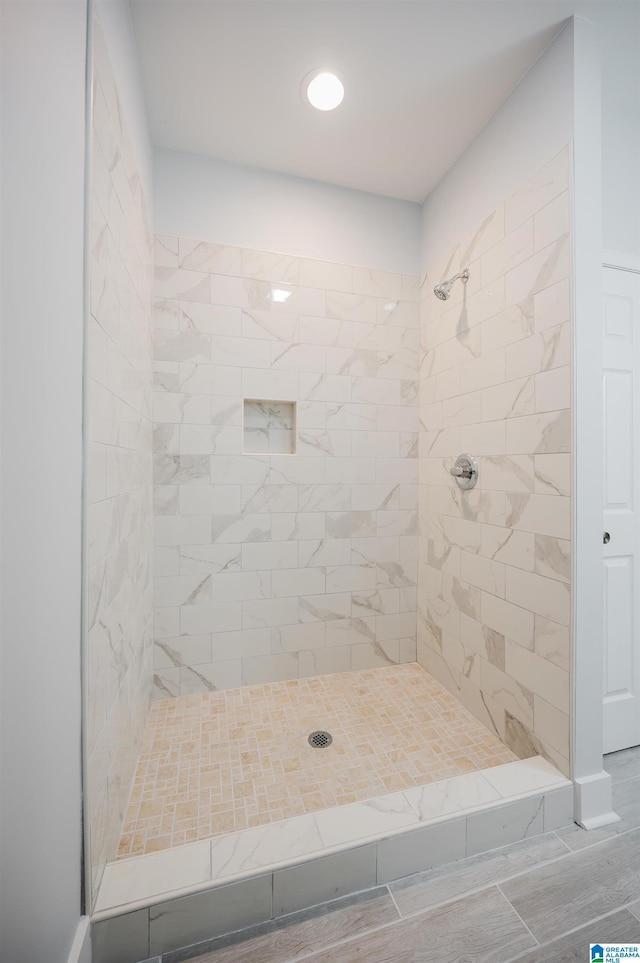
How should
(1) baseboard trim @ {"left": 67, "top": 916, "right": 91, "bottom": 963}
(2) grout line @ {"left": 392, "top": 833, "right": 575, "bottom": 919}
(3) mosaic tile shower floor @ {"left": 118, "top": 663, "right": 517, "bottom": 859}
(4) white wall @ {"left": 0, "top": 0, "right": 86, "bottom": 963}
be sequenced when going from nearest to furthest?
1. (4) white wall @ {"left": 0, "top": 0, "right": 86, "bottom": 963}
2. (1) baseboard trim @ {"left": 67, "top": 916, "right": 91, "bottom": 963}
3. (2) grout line @ {"left": 392, "top": 833, "right": 575, "bottom": 919}
4. (3) mosaic tile shower floor @ {"left": 118, "top": 663, "right": 517, "bottom": 859}

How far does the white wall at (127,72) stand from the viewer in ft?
3.53

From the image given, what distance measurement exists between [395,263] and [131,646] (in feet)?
7.32

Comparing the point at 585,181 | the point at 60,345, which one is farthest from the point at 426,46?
the point at 60,345

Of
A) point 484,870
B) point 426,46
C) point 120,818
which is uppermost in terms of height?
point 426,46

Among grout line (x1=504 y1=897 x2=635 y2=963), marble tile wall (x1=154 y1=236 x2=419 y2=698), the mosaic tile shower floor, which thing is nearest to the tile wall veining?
the mosaic tile shower floor

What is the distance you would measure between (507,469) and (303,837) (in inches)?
54.7

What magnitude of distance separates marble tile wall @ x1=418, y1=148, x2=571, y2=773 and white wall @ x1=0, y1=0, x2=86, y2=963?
142 centimetres

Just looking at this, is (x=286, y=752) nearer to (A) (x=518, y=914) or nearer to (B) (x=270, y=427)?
(A) (x=518, y=914)

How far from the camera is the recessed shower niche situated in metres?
1.99

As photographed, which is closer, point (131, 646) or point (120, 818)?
point (120, 818)

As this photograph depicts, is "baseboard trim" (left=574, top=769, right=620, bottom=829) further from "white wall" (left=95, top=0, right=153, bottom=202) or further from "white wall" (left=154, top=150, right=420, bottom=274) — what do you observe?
"white wall" (left=95, top=0, right=153, bottom=202)

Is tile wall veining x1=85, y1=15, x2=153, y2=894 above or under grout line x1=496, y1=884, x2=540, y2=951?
above

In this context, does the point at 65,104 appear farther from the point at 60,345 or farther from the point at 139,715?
the point at 139,715

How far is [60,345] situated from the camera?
0.77m
